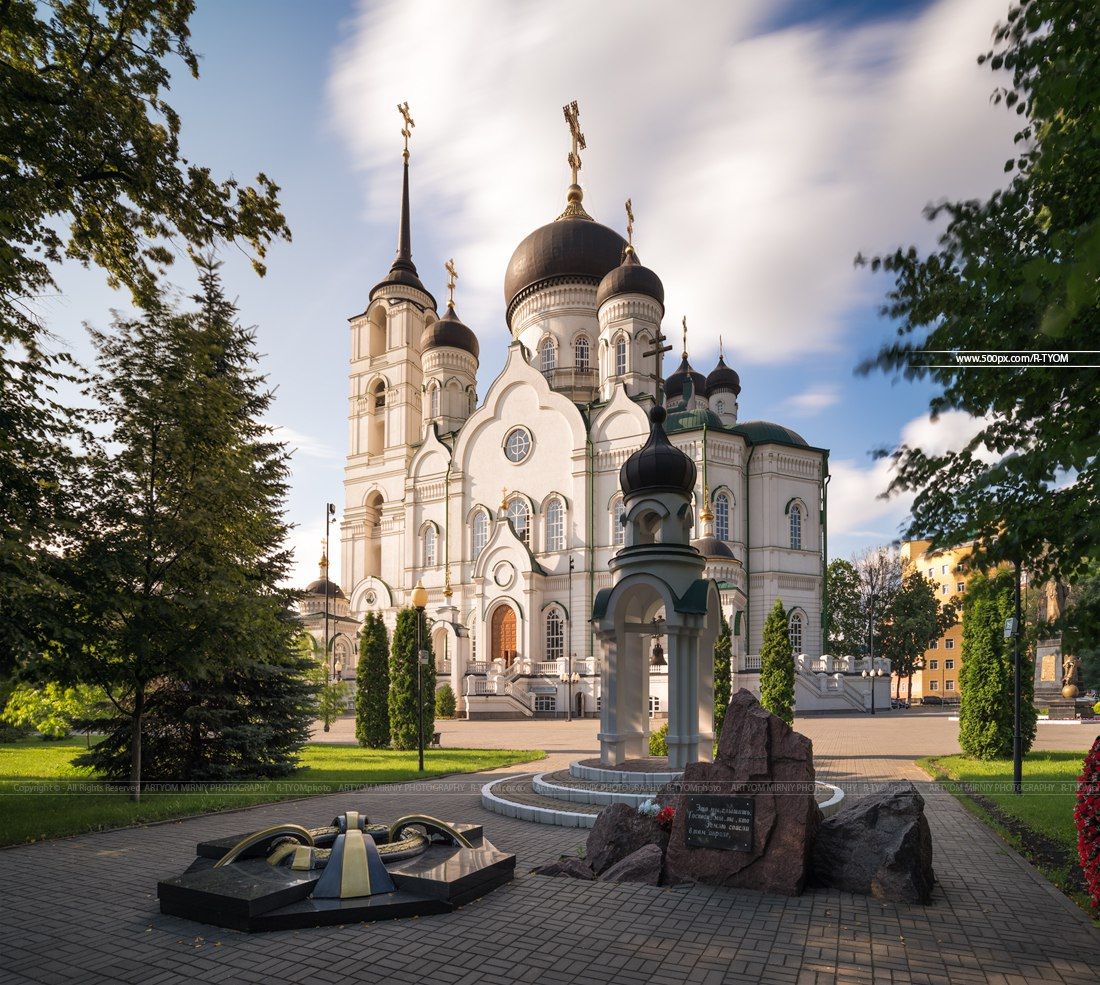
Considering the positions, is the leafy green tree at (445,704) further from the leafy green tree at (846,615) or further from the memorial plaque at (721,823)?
the leafy green tree at (846,615)

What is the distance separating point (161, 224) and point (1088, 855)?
41.1ft

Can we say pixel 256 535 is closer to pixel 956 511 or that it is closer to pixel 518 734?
pixel 956 511

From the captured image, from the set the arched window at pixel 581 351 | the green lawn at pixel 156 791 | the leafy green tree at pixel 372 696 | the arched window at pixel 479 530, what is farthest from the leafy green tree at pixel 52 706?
the arched window at pixel 581 351

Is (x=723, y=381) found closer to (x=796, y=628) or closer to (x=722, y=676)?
(x=796, y=628)

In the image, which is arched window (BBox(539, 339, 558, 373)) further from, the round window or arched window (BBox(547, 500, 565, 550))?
arched window (BBox(547, 500, 565, 550))

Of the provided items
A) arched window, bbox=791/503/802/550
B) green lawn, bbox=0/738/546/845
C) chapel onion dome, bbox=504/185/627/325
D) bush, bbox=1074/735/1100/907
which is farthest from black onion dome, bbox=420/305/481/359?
bush, bbox=1074/735/1100/907

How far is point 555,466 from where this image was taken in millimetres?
41344

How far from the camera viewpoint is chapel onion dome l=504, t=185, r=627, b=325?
4684 centimetres

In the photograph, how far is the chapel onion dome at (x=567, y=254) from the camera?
154ft

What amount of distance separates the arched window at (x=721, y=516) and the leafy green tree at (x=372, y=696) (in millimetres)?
20615

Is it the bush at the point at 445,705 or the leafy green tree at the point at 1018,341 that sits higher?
the leafy green tree at the point at 1018,341

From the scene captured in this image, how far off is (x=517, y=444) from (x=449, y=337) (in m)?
10.5

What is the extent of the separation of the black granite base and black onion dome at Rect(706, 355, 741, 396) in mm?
45942

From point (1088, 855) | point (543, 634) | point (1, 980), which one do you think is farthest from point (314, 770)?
point (543, 634)
